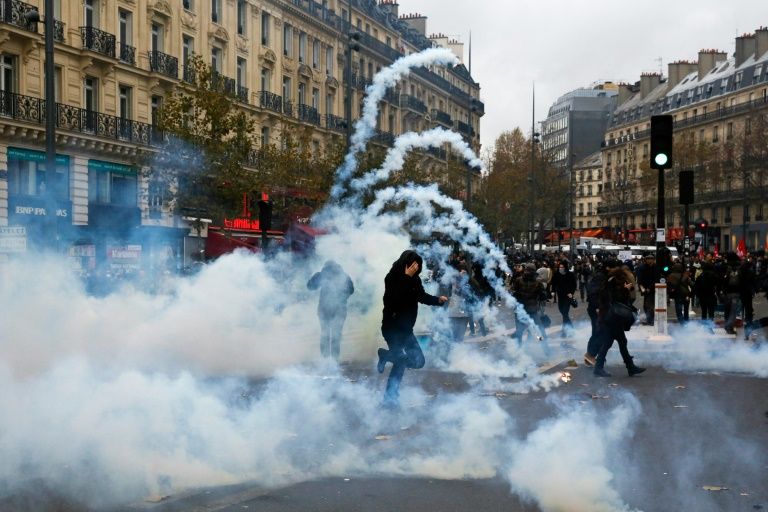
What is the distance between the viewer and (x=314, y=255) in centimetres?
1656

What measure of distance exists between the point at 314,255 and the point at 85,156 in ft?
52.7

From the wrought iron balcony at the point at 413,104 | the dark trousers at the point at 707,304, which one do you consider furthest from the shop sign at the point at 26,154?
the wrought iron balcony at the point at 413,104

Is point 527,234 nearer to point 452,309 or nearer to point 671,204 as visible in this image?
point 671,204

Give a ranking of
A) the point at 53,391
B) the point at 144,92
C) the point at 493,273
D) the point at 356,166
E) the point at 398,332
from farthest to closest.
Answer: the point at 144,92
the point at 356,166
the point at 493,273
the point at 398,332
the point at 53,391

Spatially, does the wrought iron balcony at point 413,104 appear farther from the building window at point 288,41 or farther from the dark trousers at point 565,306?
the dark trousers at point 565,306

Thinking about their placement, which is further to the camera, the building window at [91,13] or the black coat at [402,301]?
the building window at [91,13]

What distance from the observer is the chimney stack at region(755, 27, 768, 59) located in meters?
76.7

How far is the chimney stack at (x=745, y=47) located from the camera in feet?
257

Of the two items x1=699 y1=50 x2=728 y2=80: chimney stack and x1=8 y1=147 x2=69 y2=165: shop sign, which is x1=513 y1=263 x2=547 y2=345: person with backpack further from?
x1=699 y1=50 x2=728 y2=80: chimney stack

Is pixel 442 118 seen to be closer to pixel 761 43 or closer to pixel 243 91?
pixel 243 91

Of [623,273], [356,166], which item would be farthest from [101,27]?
[623,273]

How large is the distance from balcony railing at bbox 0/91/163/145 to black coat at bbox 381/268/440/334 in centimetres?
2014

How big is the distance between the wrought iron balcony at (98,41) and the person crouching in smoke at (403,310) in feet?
77.3

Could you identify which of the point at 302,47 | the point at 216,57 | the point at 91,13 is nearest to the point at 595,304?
the point at 91,13
